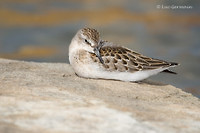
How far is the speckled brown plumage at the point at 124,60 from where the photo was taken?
981 cm

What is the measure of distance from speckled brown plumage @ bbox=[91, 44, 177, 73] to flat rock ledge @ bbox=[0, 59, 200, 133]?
376mm

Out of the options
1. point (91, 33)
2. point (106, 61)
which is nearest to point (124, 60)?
point (106, 61)

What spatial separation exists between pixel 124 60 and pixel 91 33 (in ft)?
2.84

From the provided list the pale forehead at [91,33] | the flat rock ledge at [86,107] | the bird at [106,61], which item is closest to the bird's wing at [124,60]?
the bird at [106,61]

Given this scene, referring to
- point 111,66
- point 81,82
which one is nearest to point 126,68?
point 111,66

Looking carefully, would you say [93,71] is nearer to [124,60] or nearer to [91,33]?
[124,60]

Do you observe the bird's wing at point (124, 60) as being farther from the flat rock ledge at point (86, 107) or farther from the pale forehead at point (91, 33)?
the flat rock ledge at point (86, 107)

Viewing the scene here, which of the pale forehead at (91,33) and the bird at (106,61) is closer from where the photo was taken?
the bird at (106,61)

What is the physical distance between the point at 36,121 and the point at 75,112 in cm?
65

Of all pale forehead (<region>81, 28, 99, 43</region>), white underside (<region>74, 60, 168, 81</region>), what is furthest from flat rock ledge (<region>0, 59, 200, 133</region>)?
pale forehead (<region>81, 28, 99, 43</region>)

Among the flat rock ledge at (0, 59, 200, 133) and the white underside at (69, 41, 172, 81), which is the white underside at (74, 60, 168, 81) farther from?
the flat rock ledge at (0, 59, 200, 133)

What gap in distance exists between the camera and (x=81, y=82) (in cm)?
910

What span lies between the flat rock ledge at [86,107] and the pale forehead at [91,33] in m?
0.89

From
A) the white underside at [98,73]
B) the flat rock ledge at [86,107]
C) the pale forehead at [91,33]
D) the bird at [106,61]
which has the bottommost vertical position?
the flat rock ledge at [86,107]
